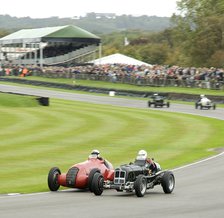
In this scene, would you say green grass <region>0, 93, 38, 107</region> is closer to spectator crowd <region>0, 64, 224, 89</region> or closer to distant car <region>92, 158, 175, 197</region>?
spectator crowd <region>0, 64, 224, 89</region>

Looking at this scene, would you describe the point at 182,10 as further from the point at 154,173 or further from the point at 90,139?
the point at 154,173

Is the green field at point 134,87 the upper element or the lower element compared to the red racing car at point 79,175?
lower

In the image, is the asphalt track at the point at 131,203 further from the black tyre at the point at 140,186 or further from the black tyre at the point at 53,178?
the black tyre at the point at 53,178

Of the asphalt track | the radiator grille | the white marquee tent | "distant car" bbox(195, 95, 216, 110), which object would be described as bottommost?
"distant car" bbox(195, 95, 216, 110)

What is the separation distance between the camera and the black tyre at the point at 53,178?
50.1 feet

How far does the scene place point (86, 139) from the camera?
89.8 feet

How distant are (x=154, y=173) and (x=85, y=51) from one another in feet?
320

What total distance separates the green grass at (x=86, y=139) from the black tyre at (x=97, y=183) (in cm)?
176

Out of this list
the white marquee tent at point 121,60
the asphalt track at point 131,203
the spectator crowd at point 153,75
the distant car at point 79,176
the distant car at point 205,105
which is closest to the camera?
the asphalt track at point 131,203

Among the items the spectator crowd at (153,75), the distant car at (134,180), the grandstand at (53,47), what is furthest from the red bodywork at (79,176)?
the grandstand at (53,47)

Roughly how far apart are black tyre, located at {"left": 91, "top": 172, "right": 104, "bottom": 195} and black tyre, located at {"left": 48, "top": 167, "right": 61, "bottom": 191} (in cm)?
103

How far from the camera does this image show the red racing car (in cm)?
1510

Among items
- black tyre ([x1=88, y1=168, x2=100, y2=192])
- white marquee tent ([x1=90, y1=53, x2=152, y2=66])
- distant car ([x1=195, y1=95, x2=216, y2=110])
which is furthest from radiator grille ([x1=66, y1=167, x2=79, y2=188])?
white marquee tent ([x1=90, y1=53, x2=152, y2=66])

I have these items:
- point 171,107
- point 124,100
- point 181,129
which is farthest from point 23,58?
point 181,129
